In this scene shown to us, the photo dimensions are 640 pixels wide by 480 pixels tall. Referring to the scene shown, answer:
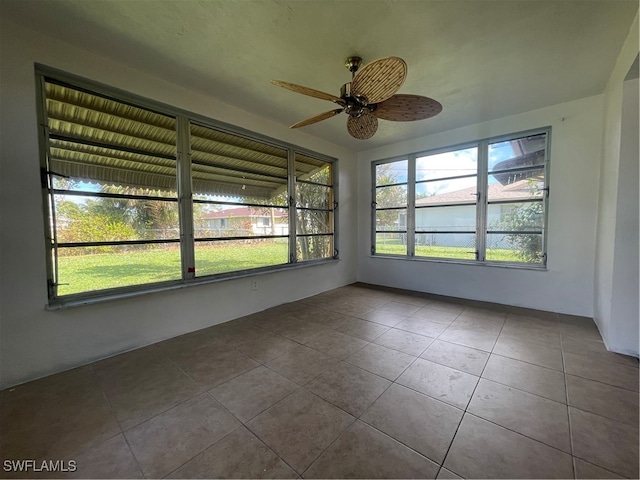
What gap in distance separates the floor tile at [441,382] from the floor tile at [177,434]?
1319mm

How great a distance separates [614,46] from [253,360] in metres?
4.22

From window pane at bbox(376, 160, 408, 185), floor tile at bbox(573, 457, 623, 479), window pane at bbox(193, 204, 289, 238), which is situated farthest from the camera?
window pane at bbox(376, 160, 408, 185)

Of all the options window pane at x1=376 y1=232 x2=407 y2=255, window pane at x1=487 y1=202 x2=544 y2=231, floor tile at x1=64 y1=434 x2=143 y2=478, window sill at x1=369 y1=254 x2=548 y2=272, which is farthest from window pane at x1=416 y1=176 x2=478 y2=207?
floor tile at x1=64 y1=434 x2=143 y2=478

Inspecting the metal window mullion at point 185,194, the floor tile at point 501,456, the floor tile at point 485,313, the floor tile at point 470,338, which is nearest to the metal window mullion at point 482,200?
the floor tile at point 485,313

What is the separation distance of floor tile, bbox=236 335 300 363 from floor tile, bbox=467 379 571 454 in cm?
159

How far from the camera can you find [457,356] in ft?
7.54


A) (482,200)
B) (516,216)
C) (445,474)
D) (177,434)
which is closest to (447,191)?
(482,200)

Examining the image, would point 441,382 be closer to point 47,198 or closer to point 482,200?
point 482,200

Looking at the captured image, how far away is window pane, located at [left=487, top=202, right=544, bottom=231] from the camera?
351 centimetres

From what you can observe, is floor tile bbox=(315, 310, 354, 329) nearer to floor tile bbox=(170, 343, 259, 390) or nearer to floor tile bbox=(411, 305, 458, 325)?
floor tile bbox=(411, 305, 458, 325)

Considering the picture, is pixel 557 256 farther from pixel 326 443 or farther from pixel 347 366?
pixel 326 443

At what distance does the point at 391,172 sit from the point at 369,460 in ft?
14.9

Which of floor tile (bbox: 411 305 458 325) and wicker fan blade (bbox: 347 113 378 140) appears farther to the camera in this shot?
floor tile (bbox: 411 305 458 325)

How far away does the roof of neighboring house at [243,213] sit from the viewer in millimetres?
3164
